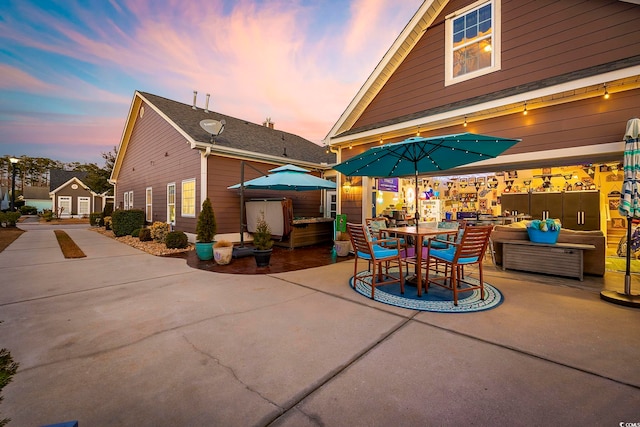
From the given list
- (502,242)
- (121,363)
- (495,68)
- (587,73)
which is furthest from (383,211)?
(121,363)

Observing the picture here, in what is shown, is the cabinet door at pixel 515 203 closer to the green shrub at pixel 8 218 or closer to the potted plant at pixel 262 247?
the potted plant at pixel 262 247

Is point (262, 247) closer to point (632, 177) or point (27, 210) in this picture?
point (632, 177)

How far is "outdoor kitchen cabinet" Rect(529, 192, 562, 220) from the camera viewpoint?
9.51 meters

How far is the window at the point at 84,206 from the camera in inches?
1142

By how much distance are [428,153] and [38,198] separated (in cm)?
5448

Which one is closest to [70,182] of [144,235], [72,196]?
[72,196]

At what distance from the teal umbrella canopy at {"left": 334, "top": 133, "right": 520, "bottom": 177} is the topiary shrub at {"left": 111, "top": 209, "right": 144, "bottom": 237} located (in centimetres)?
1064

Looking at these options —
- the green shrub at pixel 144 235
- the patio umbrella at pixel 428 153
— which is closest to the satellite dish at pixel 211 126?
the green shrub at pixel 144 235

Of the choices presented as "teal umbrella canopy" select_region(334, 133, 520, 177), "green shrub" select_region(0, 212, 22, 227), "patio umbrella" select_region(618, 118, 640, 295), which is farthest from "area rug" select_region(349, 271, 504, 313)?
"green shrub" select_region(0, 212, 22, 227)

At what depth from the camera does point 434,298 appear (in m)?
3.82

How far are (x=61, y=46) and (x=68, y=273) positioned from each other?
1131 cm

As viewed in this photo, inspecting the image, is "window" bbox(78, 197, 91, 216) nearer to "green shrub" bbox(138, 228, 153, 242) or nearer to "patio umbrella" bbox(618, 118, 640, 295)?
"green shrub" bbox(138, 228, 153, 242)

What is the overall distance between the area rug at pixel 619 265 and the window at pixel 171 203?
13320mm

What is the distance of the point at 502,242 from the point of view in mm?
5582
